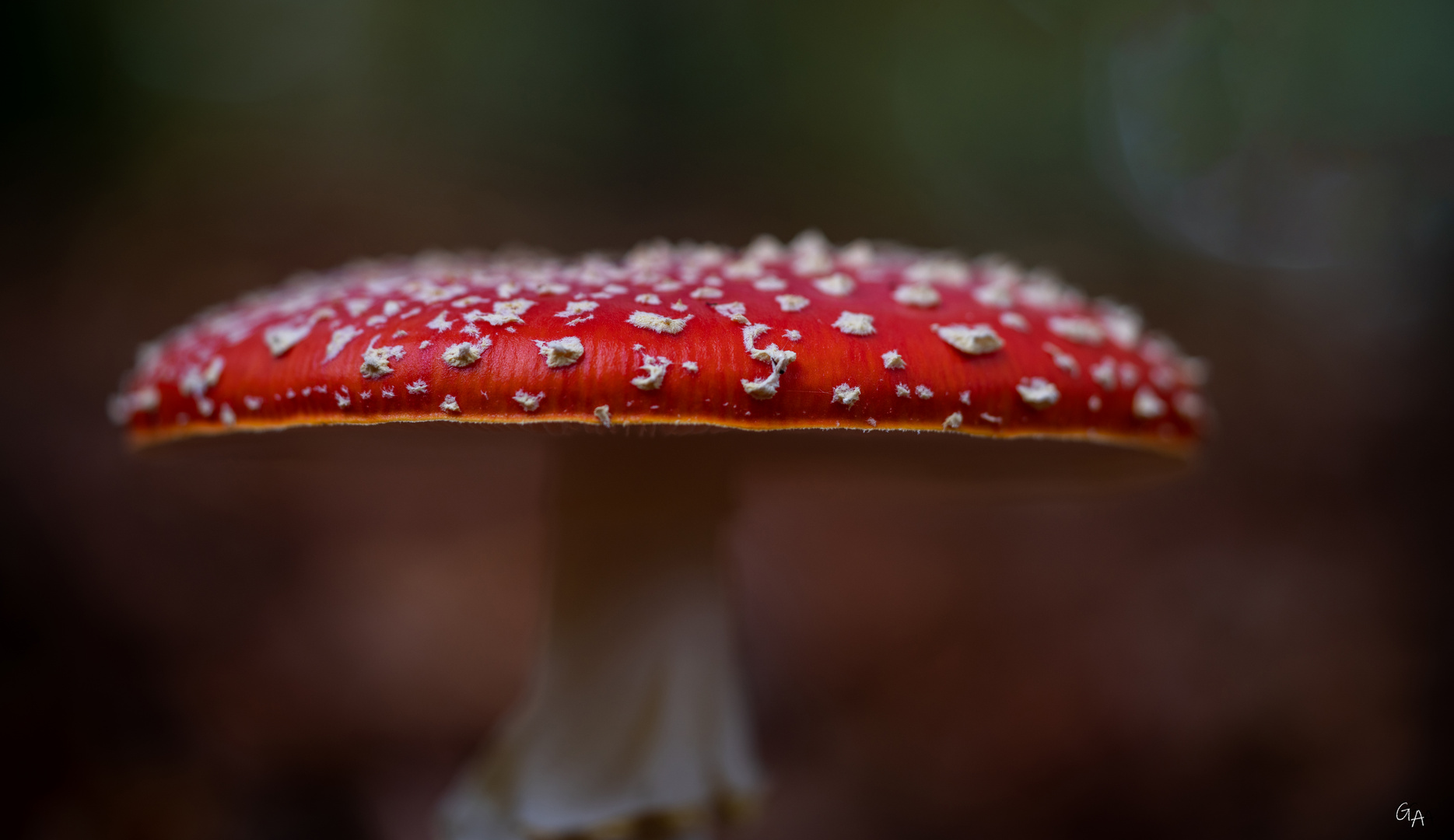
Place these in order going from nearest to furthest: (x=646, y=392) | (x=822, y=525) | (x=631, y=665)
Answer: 1. (x=646, y=392)
2. (x=631, y=665)
3. (x=822, y=525)

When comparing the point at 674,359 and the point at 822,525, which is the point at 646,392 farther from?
the point at 822,525

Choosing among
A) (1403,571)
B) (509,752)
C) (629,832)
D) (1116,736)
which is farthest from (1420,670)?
(509,752)

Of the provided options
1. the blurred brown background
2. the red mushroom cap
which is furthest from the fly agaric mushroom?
the blurred brown background

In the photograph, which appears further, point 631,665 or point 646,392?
point 631,665

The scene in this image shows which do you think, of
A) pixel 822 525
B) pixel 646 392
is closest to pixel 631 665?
pixel 646 392

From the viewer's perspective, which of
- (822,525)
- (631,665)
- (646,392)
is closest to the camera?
(646,392)

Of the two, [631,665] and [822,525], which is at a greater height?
[822,525]

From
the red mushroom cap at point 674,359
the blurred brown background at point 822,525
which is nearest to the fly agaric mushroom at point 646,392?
the red mushroom cap at point 674,359
